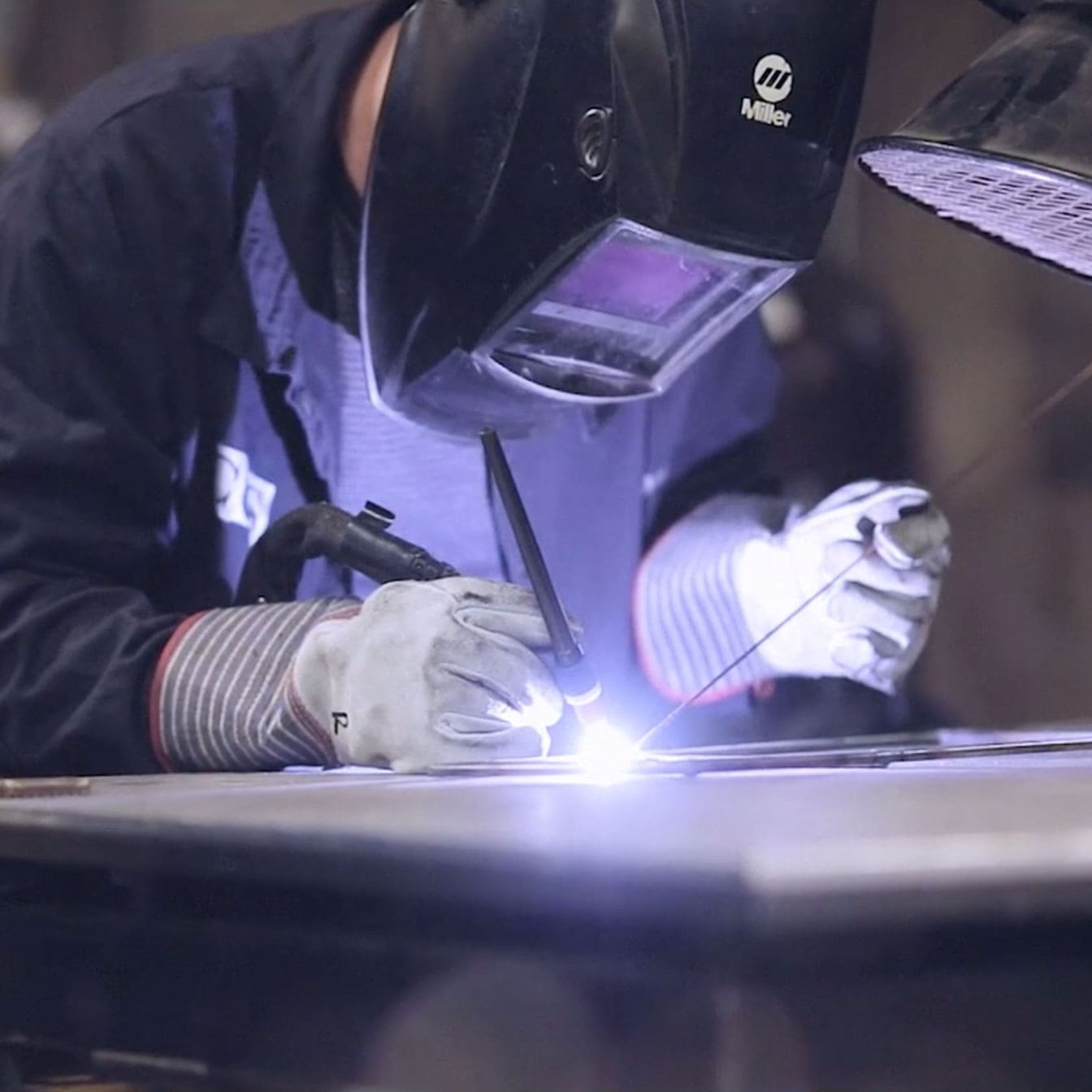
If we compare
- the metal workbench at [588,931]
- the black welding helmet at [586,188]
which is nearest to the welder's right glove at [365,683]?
the black welding helmet at [586,188]

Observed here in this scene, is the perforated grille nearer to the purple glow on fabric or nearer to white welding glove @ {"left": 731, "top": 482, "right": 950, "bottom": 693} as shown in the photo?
the purple glow on fabric

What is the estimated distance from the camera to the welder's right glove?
0.97 m

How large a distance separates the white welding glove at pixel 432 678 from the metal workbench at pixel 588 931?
29cm

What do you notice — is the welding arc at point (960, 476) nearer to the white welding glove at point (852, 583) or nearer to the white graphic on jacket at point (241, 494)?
the white welding glove at point (852, 583)

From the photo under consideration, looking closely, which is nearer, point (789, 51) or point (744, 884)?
point (744, 884)

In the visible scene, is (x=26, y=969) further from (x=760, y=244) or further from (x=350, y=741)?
(x=760, y=244)

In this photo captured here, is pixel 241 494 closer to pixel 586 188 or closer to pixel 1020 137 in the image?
pixel 586 188

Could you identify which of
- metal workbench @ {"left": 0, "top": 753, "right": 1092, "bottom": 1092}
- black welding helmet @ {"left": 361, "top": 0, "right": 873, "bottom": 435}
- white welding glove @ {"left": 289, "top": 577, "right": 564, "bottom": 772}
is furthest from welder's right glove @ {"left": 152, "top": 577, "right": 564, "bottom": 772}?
metal workbench @ {"left": 0, "top": 753, "right": 1092, "bottom": 1092}

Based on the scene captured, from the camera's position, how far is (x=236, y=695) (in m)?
1.09

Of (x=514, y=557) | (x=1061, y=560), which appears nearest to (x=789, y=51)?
(x=514, y=557)

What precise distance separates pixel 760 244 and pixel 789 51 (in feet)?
0.40

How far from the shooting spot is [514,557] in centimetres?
147

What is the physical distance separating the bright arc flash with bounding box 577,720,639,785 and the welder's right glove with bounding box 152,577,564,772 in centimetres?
3

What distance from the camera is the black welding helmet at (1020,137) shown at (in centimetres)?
72
